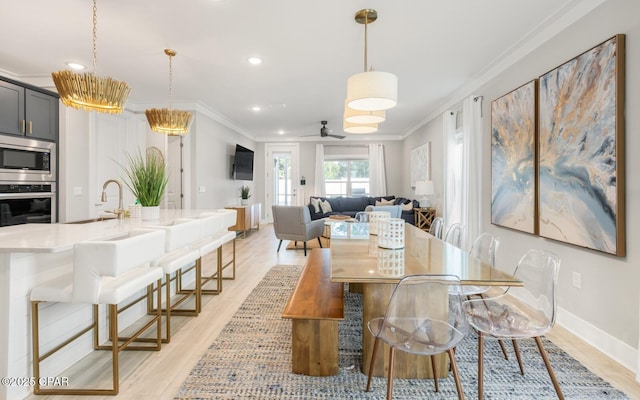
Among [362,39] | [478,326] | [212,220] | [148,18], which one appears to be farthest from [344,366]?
[148,18]

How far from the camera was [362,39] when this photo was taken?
2.96 metres

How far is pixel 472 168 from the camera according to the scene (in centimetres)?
393

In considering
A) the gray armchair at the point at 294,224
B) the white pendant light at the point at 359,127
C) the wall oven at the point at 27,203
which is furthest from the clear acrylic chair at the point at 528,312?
the wall oven at the point at 27,203

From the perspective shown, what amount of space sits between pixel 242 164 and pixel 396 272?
629cm

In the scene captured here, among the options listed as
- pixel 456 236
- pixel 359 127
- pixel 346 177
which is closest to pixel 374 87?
pixel 359 127

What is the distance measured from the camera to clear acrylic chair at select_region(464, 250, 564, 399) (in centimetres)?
152

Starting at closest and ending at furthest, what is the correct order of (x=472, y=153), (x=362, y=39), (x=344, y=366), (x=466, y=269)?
(x=466, y=269), (x=344, y=366), (x=362, y=39), (x=472, y=153)

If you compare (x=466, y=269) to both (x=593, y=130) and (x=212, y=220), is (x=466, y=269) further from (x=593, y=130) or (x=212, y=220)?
(x=212, y=220)

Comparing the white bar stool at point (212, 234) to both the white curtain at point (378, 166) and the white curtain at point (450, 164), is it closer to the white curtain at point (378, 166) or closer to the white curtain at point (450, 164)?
the white curtain at point (450, 164)

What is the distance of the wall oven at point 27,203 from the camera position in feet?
10.7

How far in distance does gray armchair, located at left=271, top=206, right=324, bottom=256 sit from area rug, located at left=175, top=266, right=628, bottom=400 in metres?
2.67

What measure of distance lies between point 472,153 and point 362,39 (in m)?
2.08

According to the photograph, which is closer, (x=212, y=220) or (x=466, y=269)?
(x=466, y=269)

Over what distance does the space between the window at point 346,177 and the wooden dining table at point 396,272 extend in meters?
6.69
